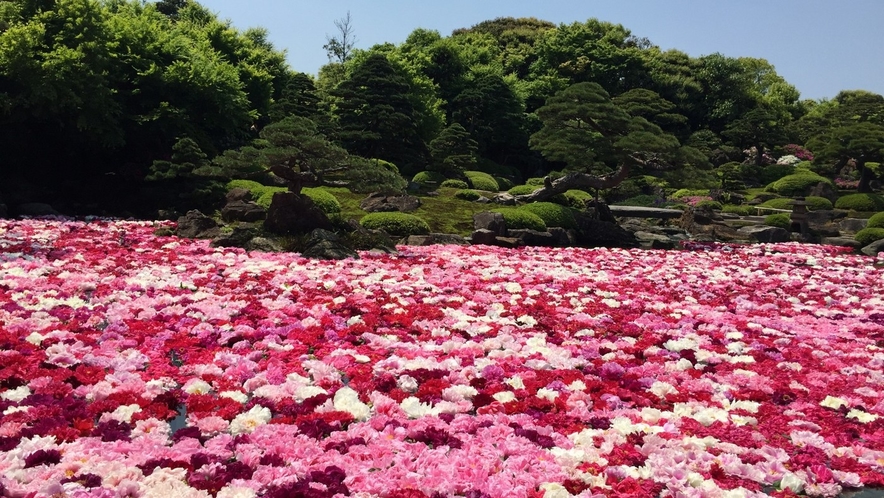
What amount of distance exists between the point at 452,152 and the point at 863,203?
23095 millimetres

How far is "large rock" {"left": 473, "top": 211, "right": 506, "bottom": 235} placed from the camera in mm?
16969

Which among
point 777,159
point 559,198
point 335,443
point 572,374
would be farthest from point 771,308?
point 777,159

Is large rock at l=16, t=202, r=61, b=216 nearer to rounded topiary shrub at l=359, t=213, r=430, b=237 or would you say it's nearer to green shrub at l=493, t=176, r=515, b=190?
rounded topiary shrub at l=359, t=213, r=430, b=237

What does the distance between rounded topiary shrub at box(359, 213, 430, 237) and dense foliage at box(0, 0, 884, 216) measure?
247cm

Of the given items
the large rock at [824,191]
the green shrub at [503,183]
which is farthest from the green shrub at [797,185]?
the green shrub at [503,183]

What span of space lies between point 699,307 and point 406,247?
8.02 metres

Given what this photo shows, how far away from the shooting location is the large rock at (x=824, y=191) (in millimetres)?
35938

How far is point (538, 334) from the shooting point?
664 cm

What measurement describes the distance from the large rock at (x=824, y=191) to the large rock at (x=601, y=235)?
919 inches

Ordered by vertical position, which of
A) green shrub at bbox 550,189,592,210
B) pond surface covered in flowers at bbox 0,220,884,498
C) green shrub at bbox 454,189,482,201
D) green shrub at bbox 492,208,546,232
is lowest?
pond surface covered in flowers at bbox 0,220,884,498

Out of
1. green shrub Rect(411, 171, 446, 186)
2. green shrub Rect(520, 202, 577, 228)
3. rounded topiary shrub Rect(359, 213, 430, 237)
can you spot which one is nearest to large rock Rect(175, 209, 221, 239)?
rounded topiary shrub Rect(359, 213, 430, 237)

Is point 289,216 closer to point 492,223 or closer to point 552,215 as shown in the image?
point 492,223

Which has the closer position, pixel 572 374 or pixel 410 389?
pixel 410 389

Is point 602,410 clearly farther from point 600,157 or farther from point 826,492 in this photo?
point 600,157
